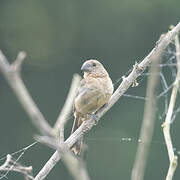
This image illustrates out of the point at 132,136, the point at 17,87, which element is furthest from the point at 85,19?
the point at 17,87

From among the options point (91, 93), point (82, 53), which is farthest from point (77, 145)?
point (82, 53)

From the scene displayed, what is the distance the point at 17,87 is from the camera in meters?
1.00

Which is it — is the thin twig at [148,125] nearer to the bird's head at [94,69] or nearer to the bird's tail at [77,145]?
the bird's tail at [77,145]

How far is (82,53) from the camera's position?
37.9ft

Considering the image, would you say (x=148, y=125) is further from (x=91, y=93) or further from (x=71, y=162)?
(x=91, y=93)

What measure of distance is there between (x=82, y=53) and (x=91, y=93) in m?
7.88

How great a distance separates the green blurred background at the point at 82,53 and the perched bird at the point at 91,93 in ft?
21.3

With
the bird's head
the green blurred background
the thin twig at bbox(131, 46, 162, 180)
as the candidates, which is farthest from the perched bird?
the green blurred background

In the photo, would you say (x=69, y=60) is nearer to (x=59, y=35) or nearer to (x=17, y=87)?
(x=59, y=35)

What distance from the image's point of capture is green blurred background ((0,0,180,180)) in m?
10.9

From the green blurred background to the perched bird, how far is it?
6.49 meters

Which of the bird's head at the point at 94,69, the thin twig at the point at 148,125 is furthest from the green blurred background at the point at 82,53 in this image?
the thin twig at the point at 148,125

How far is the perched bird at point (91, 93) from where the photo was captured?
11.2 feet

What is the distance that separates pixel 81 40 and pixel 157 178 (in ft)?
10.7
